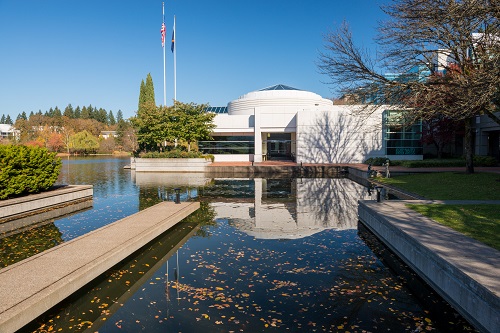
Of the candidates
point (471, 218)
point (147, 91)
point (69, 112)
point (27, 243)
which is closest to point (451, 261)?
point (471, 218)

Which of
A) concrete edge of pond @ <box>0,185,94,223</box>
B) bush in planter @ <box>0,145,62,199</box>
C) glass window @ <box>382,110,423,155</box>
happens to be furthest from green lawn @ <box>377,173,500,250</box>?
glass window @ <box>382,110,423,155</box>

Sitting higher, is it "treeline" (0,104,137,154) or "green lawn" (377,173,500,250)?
"treeline" (0,104,137,154)

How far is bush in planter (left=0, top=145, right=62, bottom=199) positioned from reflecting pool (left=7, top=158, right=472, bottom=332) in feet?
10.5

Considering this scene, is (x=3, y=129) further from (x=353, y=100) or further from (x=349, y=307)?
(x=349, y=307)

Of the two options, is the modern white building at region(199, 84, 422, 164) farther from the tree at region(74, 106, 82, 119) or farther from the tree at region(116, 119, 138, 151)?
the tree at region(74, 106, 82, 119)

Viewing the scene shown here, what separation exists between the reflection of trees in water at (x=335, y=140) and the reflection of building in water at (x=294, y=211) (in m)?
18.7

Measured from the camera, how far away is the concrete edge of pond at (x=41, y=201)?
14.0 metres

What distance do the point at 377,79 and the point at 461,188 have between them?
6.71 metres

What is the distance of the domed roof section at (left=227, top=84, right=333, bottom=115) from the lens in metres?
50.7

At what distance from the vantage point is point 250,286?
24.0 ft

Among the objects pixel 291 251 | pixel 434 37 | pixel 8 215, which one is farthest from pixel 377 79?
pixel 8 215

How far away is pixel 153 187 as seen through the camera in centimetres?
2342

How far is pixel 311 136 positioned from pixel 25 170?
31.2 metres

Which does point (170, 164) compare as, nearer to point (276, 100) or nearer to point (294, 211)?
point (276, 100)
